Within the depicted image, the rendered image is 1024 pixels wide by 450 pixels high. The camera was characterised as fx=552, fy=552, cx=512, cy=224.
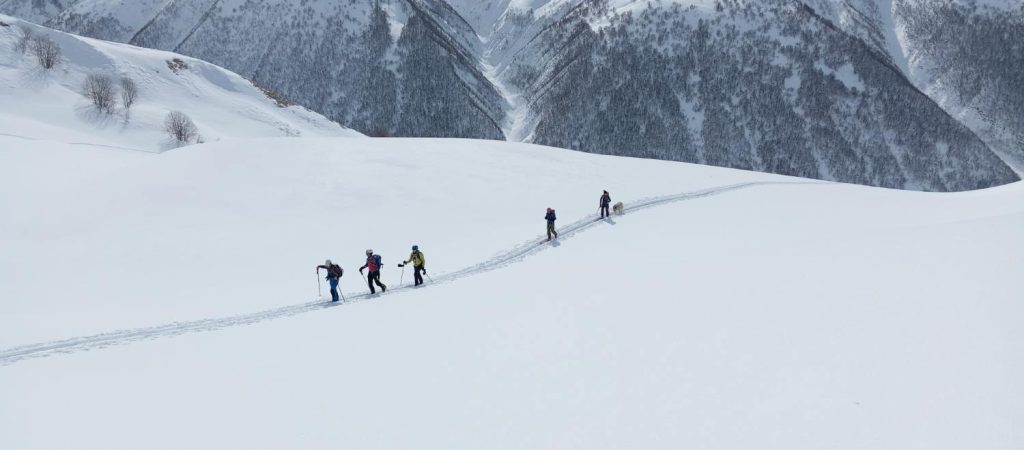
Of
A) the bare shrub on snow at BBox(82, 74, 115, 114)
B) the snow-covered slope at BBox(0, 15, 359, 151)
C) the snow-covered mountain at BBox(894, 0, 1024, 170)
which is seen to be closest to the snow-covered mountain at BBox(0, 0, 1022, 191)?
the snow-covered mountain at BBox(894, 0, 1024, 170)

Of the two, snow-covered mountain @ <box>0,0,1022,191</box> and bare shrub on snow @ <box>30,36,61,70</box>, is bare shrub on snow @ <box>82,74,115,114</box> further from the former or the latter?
snow-covered mountain @ <box>0,0,1022,191</box>

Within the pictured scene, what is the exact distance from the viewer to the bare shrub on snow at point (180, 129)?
63.6m

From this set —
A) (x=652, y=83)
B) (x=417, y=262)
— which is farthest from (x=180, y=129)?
(x=652, y=83)

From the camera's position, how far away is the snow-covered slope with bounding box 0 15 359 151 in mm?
61719

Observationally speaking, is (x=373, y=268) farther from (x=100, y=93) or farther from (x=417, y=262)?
(x=100, y=93)

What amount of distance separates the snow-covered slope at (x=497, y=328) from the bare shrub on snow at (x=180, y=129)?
126ft

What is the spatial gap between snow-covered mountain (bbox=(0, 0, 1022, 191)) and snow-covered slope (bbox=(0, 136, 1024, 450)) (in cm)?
12277

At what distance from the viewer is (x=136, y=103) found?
242ft

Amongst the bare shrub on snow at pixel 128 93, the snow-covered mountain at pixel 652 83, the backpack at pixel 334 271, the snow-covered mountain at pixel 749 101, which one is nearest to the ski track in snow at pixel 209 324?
the backpack at pixel 334 271

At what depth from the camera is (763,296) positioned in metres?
12.0

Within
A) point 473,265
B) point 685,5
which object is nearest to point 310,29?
point 685,5

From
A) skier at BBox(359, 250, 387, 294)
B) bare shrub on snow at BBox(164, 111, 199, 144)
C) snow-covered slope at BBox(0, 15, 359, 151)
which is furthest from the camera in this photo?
bare shrub on snow at BBox(164, 111, 199, 144)

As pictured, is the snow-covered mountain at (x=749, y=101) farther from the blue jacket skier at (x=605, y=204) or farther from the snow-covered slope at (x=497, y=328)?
the snow-covered slope at (x=497, y=328)

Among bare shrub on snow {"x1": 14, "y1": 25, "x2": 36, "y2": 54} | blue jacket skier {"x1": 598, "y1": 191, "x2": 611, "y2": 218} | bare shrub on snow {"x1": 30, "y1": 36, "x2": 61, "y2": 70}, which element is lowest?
blue jacket skier {"x1": 598, "y1": 191, "x2": 611, "y2": 218}
